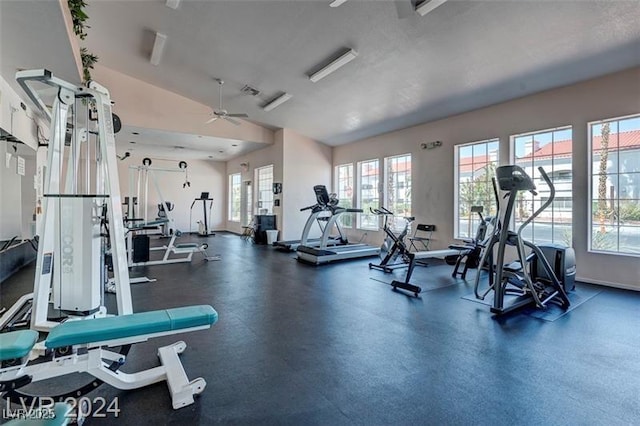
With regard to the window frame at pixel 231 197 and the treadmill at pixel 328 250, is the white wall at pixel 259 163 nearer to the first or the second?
the window frame at pixel 231 197

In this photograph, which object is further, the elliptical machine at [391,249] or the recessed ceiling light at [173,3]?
the elliptical machine at [391,249]

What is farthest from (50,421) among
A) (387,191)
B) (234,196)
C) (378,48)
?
(234,196)

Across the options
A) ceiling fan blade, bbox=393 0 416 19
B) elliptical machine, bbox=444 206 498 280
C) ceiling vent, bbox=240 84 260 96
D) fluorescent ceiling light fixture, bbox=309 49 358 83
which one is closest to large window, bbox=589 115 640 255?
elliptical machine, bbox=444 206 498 280

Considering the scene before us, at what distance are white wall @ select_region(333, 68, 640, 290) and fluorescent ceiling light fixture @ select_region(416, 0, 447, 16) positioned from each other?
2958 millimetres

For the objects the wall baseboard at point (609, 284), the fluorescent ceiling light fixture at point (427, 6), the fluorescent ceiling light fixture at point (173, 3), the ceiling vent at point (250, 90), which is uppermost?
the fluorescent ceiling light fixture at point (173, 3)

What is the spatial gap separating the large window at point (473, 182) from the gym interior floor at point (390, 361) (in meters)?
2.33

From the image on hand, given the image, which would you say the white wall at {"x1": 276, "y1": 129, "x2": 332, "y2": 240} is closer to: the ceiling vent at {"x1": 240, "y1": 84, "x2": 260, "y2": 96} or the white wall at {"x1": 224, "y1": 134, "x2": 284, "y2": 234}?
the white wall at {"x1": 224, "y1": 134, "x2": 284, "y2": 234}

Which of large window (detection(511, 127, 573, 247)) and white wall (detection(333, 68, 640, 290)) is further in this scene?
large window (detection(511, 127, 573, 247))

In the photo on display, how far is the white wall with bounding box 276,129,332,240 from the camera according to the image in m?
9.08

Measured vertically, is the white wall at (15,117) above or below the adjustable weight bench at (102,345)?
above

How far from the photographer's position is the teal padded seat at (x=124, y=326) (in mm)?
1634

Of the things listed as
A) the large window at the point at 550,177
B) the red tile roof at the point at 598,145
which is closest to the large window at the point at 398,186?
the large window at the point at 550,177

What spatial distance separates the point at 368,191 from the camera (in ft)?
29.1

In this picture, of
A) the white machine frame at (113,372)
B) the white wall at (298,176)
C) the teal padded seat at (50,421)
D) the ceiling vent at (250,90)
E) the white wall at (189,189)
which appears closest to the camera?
the teal padded seat at (50,421)
